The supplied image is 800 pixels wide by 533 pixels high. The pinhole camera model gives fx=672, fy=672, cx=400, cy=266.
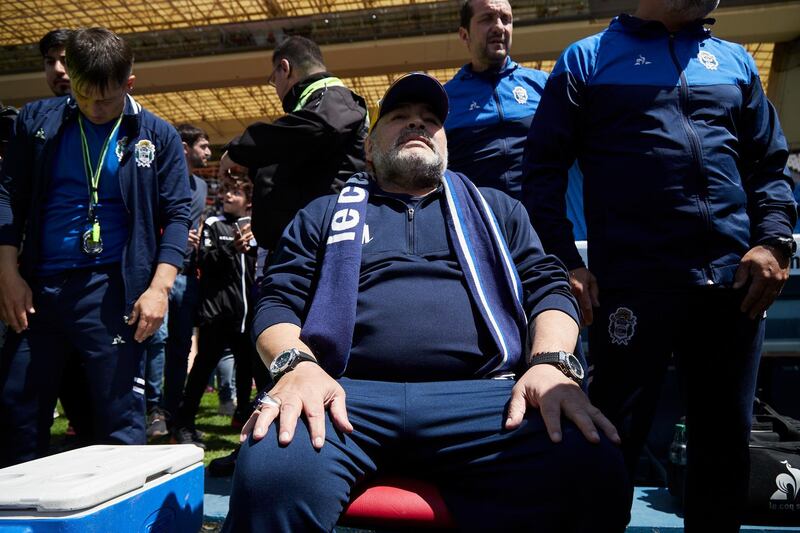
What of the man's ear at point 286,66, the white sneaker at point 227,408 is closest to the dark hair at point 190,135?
the white sneaker at point 227,408

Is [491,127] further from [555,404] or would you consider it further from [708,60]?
[555,404]

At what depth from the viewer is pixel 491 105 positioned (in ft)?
9.66

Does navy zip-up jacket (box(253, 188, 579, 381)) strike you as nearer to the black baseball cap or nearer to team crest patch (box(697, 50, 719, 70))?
the black baseball cap

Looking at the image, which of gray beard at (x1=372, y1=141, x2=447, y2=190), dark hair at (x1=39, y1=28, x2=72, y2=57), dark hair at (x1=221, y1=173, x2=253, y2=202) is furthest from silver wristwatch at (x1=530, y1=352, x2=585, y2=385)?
dark hair at (x1=221, y1=173, x2=253, y2=202)

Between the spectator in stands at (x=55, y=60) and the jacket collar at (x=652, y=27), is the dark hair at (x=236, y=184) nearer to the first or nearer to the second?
the spectator in stands at (x=55, y=60)

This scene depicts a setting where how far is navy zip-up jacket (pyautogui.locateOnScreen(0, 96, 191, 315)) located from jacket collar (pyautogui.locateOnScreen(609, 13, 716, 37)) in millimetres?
1808

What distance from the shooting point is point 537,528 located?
4.69 ft

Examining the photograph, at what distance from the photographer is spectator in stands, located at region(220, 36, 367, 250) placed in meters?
2.93

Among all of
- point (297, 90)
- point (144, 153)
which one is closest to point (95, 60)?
point (144, 153)

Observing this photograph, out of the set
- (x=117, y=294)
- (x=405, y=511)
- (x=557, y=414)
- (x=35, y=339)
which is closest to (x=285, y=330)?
(x=405, y=511)

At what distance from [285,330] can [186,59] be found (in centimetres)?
1507

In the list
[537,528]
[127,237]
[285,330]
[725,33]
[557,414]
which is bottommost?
[537,528]

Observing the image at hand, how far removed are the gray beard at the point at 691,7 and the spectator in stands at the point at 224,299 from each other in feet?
11.0

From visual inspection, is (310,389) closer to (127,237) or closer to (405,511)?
(405,511)
